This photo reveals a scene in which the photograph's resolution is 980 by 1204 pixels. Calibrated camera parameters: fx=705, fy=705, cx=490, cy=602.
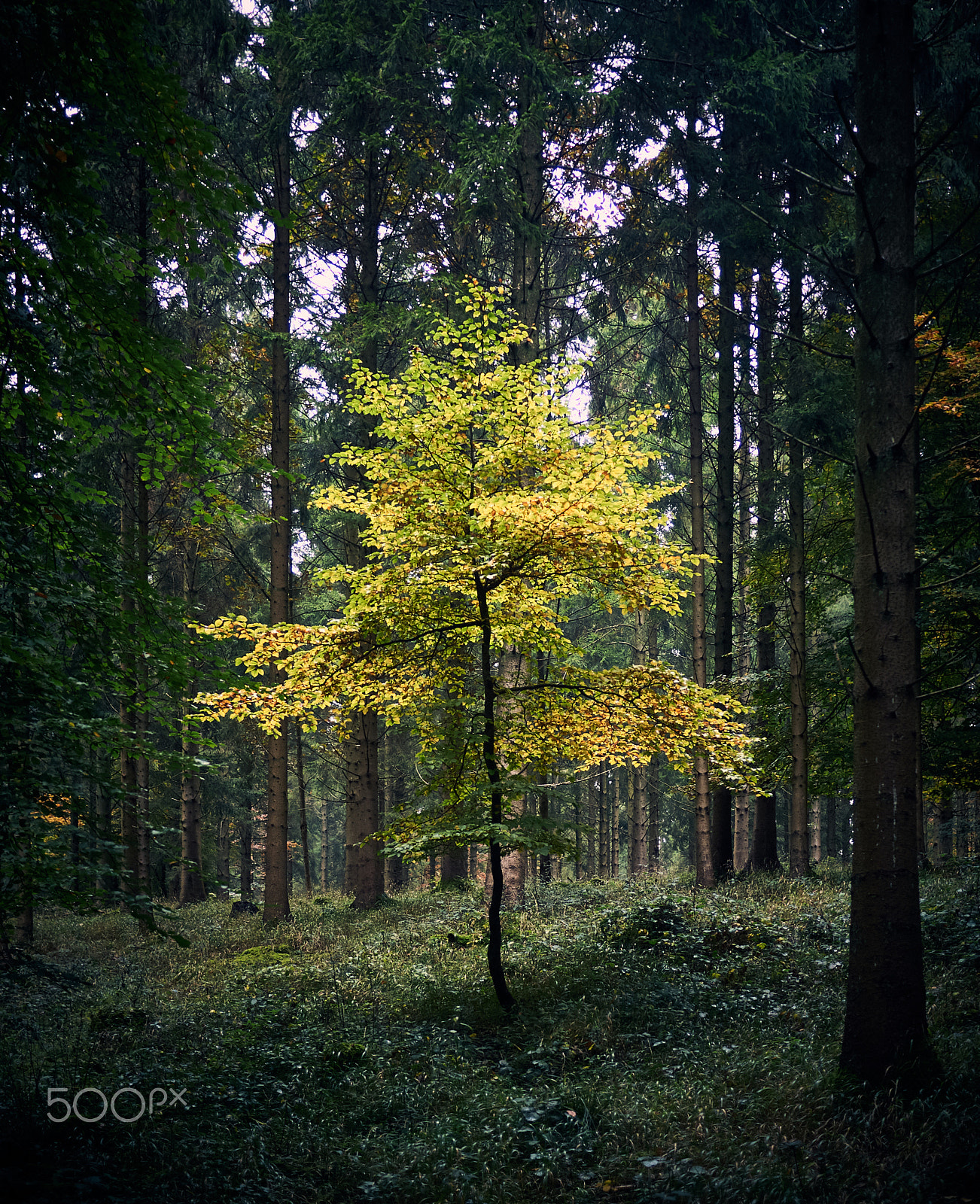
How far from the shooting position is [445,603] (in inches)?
315

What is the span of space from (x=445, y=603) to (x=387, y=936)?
21.6 ft

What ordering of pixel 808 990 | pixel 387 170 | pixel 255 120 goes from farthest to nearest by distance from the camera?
pixel 387 170 < pixel 255 120 < pixel 808 990

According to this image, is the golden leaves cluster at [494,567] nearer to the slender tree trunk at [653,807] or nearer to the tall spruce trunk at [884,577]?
the tall spruce trunk at [884,577]

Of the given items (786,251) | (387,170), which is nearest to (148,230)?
(387,170)

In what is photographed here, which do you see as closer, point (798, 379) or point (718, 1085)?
point (718, 1085)

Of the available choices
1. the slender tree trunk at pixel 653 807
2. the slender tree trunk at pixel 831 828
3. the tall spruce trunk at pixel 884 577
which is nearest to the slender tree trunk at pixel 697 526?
the tall spruce trunk at pixel 884 577

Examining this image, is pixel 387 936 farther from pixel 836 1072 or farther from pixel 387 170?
pixel 387 170

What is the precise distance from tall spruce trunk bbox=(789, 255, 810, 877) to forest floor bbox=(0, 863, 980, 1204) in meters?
2.92

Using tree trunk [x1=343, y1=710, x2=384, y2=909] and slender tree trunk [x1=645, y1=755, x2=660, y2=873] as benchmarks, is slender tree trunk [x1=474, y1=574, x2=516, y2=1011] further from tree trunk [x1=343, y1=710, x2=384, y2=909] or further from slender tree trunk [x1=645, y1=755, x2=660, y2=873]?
slender tree trunk [x1=645, y1=755, x2=660, y2=873]

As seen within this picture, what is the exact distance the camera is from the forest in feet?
15.5

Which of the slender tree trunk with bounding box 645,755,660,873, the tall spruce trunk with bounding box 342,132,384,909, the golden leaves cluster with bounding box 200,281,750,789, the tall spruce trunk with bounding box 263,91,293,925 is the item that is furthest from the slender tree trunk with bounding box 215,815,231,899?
the golden leaves cluster with bounding box 200,281,750,789

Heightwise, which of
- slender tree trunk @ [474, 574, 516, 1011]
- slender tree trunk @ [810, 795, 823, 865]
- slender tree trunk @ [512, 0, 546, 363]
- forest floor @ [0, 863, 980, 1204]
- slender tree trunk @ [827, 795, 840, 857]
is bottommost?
slender tree trunk @ [810, 795, 823, 865]

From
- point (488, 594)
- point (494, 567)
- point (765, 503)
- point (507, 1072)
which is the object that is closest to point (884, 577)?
point (494, 567)

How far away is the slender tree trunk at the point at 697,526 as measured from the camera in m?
13.3
